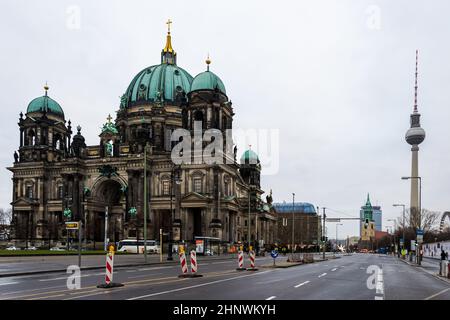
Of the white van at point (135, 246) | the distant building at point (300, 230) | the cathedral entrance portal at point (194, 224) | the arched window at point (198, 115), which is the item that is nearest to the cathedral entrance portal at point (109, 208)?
the white van at point (135, 246)

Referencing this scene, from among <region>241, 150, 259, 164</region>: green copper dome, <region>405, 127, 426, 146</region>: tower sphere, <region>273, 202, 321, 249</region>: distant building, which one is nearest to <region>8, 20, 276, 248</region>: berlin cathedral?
<region>241, 150, 259, 164</region>: green copper dome

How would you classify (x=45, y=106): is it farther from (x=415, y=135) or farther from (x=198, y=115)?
(x=415, y=135)

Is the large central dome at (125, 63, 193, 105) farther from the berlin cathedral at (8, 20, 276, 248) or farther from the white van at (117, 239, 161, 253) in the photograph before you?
the white van at (117, 239, 161, 253)

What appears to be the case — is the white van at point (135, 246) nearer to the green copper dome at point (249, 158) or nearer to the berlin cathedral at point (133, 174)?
the berlin cathedral at point (133, 174)

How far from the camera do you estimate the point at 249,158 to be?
133 m

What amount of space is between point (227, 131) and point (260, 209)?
3141cm

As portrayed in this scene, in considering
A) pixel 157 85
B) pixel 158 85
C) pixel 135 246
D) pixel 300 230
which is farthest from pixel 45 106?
pixel 300 230

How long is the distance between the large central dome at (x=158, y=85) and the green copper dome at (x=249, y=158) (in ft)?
107

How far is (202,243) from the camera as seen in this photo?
232 ft

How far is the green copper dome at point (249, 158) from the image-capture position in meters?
132

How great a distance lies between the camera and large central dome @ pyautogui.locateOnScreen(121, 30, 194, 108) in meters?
102

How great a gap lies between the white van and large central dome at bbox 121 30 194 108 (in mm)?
32010
